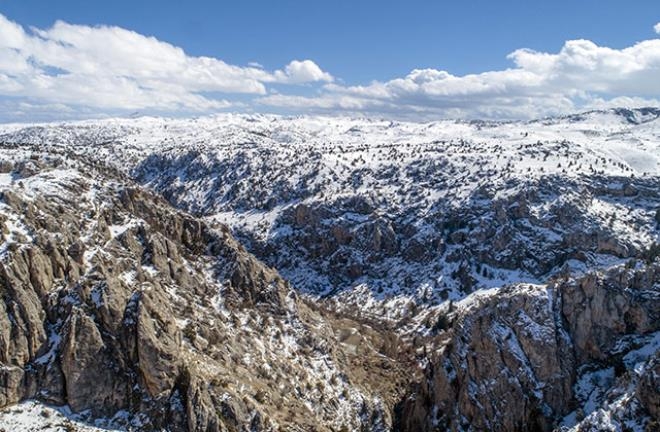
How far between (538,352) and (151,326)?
219ft

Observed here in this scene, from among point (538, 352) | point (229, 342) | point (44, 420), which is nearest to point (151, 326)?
point (44, 420)

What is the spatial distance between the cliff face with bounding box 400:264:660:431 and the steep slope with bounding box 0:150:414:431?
17.5 m

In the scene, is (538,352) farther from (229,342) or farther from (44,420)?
(44,420)

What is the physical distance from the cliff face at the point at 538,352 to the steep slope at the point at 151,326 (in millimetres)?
17529

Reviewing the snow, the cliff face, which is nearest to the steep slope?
the snow

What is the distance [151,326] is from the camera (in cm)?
8338

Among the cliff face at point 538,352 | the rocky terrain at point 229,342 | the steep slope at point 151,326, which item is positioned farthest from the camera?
the cliff face at point 538,352

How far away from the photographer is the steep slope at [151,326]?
253 ft

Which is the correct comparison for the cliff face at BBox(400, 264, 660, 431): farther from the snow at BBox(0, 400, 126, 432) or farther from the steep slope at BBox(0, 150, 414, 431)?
the snow at BBox(0, 400, 126, 432)

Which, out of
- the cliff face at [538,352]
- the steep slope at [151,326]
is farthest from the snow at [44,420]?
the cliff face at [538,352]

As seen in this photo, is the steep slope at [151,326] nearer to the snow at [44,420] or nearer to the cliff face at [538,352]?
the snow at [44,420]

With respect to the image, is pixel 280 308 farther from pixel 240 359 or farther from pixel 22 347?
pixel 22 347

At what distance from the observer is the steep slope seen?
253ft

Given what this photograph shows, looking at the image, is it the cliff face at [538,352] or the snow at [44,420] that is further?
the cliff face at [538,352]
